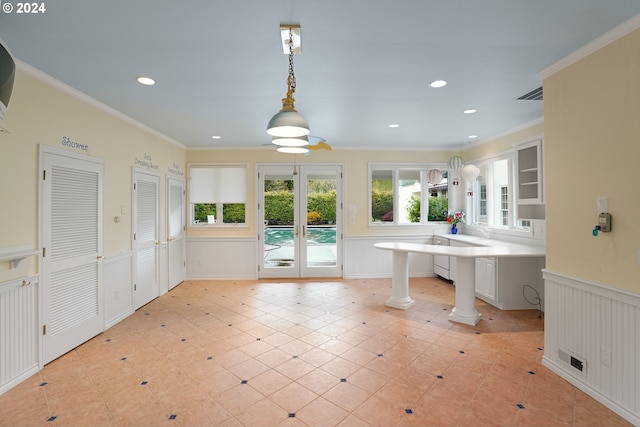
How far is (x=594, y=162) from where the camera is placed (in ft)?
7.75

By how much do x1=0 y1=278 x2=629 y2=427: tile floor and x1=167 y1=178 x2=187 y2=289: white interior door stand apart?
1.41 m

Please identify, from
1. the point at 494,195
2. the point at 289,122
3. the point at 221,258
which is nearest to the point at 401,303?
the point at 494,195

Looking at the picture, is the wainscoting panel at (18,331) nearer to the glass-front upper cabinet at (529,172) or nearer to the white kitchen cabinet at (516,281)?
the white kitchen cabinet at (516,281)

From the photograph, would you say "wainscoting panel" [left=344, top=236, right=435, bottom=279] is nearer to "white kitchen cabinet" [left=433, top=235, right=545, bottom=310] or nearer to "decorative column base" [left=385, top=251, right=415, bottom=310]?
"decorative column base" [left=385, top=251, right=415, bottom=310]

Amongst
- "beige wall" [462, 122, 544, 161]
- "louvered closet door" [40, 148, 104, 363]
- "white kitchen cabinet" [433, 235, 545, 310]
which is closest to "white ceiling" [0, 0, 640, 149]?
"beige wall" [462, 122, 544, 161]

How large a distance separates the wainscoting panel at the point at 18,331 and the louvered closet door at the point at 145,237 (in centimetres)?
161

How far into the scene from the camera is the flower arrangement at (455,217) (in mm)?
6186

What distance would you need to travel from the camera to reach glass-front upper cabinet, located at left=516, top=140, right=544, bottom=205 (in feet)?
13.4

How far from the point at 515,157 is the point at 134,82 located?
5231 millimetres

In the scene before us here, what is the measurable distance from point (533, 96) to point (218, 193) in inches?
214

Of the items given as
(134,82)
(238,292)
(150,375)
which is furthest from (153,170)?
(150,375)

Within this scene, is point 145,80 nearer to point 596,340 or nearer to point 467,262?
point 467,262

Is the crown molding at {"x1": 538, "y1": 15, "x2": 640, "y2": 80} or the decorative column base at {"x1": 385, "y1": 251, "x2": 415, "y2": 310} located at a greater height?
the crown molding at {"x1": 538, "y1": 15, "x2": 640, "y2": 80}

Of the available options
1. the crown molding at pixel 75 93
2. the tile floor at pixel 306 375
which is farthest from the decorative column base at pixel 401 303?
the crown molding at pixel 75 93
